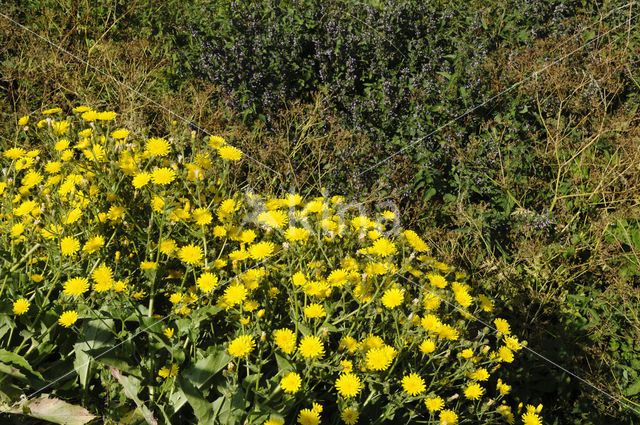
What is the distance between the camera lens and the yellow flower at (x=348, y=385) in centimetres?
174

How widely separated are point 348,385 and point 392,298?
352mm

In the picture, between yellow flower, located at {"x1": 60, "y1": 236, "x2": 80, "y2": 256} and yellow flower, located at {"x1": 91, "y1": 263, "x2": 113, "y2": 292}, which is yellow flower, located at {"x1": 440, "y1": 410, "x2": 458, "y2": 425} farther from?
yellow flower, located at {"x1": 60, "y1": 236, "x2": 80, "y2": 256}

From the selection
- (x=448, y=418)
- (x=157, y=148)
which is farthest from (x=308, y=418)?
(x=157, y=148)

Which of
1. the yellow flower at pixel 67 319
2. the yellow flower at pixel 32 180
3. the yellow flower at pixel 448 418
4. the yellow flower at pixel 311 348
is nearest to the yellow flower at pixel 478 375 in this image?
the yellow flower at pixel 448 418

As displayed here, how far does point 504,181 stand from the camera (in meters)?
3.26

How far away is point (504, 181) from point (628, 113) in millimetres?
1058

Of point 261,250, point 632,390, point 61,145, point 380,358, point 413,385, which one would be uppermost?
point 61,145

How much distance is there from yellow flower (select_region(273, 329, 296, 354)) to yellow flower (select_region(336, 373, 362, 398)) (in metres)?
0.19

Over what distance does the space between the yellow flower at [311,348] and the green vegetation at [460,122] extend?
1.33 meters

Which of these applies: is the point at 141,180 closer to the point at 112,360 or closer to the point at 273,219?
the point at 273,219

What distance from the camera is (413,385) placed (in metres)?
1.81

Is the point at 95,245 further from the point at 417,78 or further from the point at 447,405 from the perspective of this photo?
the point at 417,78

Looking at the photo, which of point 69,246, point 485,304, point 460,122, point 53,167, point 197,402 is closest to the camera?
point 197,402

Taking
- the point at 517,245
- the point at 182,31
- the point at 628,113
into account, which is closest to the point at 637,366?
the point at 517,245
